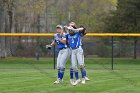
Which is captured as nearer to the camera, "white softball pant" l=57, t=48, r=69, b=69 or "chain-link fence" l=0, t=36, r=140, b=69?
"white softball pant" l=57, t=48, r=69, b=69

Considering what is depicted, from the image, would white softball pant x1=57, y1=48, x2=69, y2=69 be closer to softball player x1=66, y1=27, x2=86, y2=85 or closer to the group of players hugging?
the group of players hugging

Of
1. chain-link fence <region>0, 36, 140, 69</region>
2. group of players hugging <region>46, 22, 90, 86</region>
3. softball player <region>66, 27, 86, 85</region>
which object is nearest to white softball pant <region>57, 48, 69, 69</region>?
group of players hugging <region>46, 22, 90, 86</region>

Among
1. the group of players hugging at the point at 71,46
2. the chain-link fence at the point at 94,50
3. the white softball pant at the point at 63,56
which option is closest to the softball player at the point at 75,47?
the group of players hugging at the point at 71,46

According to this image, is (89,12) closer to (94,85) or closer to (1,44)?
(1,44)

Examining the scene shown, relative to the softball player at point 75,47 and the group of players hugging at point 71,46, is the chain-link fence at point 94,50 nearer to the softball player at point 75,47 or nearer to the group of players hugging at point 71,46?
the group of players hugging at point 71,46

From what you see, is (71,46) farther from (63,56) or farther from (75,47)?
(63,56)

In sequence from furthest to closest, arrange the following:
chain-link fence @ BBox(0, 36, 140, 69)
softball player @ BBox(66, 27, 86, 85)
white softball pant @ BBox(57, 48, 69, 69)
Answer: chain-link fence @ BBox(0, 36, 140, 69) < white softball pant @ BBox(57, 48, 69, 69) < softball player @ BBox(66, 27, 86, 85)

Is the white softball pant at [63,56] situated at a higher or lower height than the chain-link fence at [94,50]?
higher

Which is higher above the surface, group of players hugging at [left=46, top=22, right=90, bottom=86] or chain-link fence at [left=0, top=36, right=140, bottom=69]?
group of players hugging at [left=46, top=22, right=90, bottom=86]

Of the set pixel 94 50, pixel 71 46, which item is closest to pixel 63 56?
pixel 71 46

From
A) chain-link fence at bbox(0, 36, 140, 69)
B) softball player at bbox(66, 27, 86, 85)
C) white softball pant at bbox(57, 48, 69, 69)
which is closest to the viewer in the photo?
softball player at bbox(66, 27, 86, 85)

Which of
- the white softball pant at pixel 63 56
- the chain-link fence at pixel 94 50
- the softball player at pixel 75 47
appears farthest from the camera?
the chain-link fence at pixel 94 50

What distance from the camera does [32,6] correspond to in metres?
35.3

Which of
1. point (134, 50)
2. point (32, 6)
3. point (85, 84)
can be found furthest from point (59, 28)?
point (32, 6)
